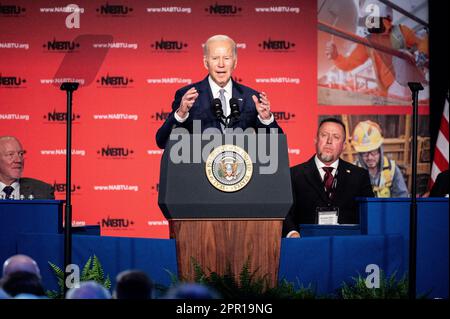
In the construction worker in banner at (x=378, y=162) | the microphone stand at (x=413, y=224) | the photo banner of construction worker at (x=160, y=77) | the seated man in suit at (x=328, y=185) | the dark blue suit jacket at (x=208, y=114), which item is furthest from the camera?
the construction worker in banner at (x=378, y=162)

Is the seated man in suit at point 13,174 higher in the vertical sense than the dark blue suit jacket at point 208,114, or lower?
lower

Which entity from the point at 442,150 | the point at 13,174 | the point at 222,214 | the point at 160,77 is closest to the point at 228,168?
the point at 222,214

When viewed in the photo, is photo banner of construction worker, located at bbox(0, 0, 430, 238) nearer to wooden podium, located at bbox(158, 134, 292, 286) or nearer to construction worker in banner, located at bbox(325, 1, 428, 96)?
construction worker in banner, located at bbox(325, 1, 428, 96)

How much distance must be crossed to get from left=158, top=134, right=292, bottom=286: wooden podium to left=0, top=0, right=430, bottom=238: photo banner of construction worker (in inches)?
179

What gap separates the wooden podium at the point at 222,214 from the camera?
5328mm

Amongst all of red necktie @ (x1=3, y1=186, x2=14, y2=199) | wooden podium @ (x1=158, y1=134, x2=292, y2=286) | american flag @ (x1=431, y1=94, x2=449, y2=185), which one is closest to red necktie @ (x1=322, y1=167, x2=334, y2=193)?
american flag @ (x1=431, y1=94, x2=449, y2=185)

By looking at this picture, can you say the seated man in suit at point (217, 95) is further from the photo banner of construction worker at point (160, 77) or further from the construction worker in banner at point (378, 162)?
the construction worker in banner at point (378, 162)

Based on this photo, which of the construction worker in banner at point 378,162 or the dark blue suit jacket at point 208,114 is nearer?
the dark blue suit jacket at point 208,114

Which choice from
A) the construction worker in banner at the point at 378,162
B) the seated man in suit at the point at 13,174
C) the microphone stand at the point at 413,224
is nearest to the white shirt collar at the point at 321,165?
the construction worker in banner at the point at 378,162

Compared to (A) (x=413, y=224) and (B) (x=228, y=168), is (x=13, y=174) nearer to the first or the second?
(B) (x=228, y=168)

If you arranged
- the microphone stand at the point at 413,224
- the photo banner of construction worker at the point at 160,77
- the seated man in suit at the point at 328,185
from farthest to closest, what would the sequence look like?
the photo banner of construction worker at the point at 160,77 < the seated man in suit at the point at 328,185 < the microphone stand at the point at 413,224

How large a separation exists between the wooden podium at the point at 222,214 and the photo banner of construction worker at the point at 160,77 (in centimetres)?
456

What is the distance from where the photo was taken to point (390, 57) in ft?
33.2

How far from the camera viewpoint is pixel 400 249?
20.7ft
